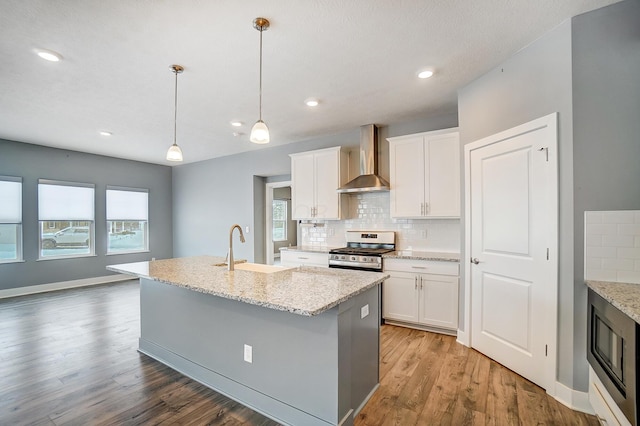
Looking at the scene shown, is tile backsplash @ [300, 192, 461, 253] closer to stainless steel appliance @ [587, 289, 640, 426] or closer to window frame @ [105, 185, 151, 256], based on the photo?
stainless steel appliance @ [587, 289, 640, 426]

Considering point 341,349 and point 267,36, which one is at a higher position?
point 267,36

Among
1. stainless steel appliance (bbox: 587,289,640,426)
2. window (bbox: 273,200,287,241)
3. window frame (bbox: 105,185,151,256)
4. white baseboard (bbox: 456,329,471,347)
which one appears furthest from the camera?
window (bbox: 273,200,287,241)

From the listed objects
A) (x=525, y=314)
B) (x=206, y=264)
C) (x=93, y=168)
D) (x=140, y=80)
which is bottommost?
(x=525, y=314)

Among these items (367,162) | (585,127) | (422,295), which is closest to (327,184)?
(367,162)

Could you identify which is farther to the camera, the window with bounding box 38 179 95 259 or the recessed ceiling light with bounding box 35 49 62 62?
the window with bounding box 38 179 95 259

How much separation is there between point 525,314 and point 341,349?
1724 millimetres

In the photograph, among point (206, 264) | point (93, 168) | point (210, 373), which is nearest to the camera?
point (210, 373)

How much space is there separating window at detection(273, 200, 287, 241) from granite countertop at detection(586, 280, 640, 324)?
8.55 meters

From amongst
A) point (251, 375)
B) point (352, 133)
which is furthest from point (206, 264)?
point (352, 133)

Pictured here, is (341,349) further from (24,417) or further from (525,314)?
(24,417)

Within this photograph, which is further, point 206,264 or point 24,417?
point 206,264

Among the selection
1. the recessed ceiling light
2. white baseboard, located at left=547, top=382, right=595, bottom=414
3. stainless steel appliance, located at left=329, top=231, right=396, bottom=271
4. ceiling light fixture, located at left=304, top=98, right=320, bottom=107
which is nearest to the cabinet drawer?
stainless steel appliance, located at left=329, top=231, right=396, bottom=271

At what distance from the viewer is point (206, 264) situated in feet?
9.31

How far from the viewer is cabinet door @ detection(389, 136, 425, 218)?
12.3 feet
